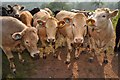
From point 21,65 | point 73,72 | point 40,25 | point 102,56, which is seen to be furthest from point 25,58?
point 102,56

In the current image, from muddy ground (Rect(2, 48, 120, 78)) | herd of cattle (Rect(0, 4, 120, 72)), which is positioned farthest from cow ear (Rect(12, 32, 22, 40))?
muddy ground (Rect(2, 48, 120, 78))

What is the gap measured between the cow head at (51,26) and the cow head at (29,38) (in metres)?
0.82

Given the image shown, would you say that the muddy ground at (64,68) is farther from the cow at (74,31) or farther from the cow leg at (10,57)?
the cow at (74,31)

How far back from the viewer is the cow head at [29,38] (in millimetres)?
8477

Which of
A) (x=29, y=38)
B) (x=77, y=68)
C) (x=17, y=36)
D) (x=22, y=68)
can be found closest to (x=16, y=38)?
(x=17, y=36)

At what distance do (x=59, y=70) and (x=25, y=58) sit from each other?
1.68 metres

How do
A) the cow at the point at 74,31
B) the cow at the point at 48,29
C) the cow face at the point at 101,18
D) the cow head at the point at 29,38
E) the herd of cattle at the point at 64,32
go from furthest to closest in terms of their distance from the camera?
the cow at the point at 48,29 < the cow face at the point at 101,18 < the cow at the point at 74,31 < the herd of cattle at the point at 64,32 < the cow head at the point at 29,38

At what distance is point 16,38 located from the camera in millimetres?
8586

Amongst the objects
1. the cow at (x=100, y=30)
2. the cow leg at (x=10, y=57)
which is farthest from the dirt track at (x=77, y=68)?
the cow leg at (x=10, y=57)

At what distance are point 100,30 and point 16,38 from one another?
2853 millimetres

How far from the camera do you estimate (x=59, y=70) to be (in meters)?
9.16

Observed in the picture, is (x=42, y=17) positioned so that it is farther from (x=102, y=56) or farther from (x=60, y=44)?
(x=102, y=56)

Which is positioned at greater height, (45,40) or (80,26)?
(80,26)

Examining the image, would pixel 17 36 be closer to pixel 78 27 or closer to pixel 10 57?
pixel 10 57
